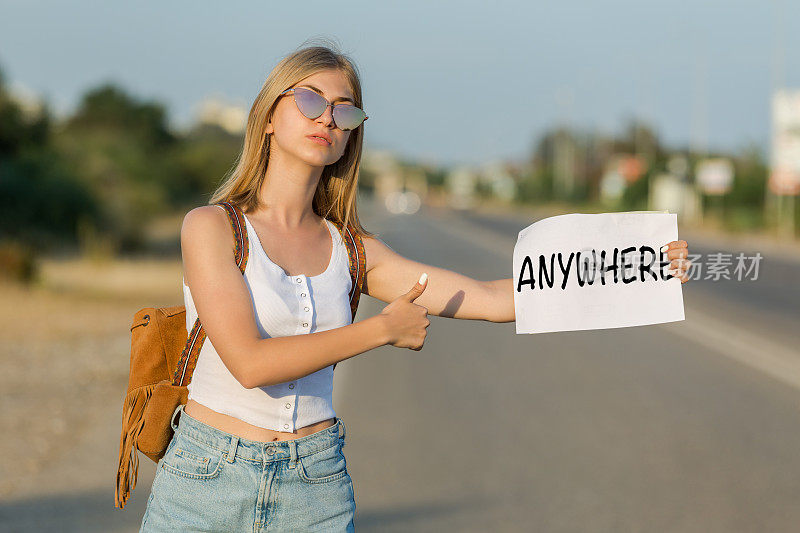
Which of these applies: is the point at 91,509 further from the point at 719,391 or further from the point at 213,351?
the point at 719,391

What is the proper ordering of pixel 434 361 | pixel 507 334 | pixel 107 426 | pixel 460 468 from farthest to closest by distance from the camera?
pixel 507 334, pixel 434 361, pixel 107 426, pixel 460 468

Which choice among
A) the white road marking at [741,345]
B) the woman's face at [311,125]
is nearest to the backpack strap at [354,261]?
the woman's face at [311,125]

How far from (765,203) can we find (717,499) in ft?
166

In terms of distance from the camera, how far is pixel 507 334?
14.5 meters

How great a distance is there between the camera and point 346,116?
2.67 m

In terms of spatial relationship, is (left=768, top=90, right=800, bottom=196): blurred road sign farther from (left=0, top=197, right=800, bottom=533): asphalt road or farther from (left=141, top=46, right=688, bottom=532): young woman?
(left=141, top=46, right=688, bottom=532): young woman

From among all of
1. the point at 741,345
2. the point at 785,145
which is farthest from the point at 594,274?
the point at 785,145

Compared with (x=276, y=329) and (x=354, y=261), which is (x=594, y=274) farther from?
(x=276, y=329)

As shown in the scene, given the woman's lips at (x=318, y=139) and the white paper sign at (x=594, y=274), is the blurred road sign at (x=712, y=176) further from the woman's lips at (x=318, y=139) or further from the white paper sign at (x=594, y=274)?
the woman's lips at (x=318, y=139)

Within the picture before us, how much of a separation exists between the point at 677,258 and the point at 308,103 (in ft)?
3.65

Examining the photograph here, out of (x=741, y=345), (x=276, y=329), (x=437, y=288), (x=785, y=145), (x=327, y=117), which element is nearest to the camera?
(x=276, y=329)

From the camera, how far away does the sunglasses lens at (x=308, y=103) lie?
2619 mm

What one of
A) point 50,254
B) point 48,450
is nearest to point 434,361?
point 48,450

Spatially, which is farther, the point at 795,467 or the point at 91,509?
the point at 795,467
